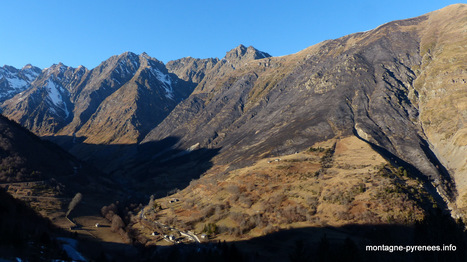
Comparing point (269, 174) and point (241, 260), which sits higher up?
point (269, 174)

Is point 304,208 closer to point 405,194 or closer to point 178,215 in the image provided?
point 405,194

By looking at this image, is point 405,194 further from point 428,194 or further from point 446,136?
point 446,136

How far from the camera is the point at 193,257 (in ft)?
236

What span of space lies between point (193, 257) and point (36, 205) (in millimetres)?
79111

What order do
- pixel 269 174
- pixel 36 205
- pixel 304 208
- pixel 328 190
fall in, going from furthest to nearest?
pixel 269 174 → pixel 36 205 → pixel 328 190 → pixel 304 208

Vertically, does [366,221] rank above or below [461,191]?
below

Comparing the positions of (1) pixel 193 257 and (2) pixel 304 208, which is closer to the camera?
(1) pixel 193 257

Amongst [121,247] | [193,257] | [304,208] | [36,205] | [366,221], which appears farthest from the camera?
[36,205]

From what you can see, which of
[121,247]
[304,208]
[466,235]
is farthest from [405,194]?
[121,247]

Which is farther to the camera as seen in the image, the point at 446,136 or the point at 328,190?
the point at 446,136

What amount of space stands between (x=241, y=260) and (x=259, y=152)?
4475 inches

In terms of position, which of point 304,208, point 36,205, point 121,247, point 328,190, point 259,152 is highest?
A: point 259,152

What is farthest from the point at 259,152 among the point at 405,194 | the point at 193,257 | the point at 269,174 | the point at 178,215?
the point at 193,257

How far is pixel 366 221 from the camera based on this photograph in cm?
8194
